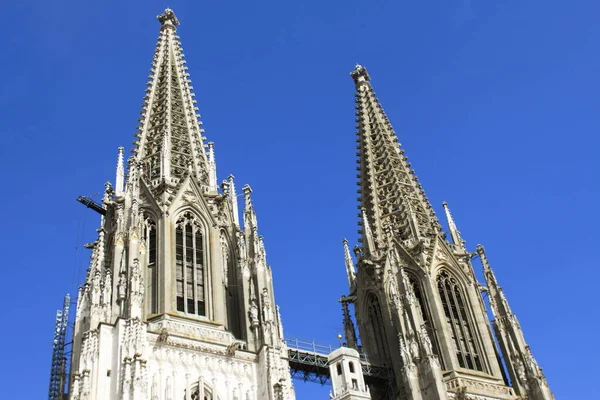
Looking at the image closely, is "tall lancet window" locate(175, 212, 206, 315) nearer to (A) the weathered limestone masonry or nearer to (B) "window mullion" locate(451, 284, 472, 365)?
(A) the weathered limestone masonry

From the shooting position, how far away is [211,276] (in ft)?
142

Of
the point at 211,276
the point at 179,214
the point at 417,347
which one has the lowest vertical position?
the point at 417,347

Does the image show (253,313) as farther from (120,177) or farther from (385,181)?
(385,181)

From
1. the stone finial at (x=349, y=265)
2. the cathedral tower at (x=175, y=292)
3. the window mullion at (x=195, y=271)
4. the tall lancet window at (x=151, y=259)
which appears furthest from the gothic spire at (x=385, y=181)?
the tall lancet window at (x=151, y=259)

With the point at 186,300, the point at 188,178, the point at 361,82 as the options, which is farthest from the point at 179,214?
the point at 361,82

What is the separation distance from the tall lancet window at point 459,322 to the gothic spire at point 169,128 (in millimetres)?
15443

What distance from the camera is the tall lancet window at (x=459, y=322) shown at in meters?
48.0

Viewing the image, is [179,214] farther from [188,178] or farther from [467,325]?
[467,325]

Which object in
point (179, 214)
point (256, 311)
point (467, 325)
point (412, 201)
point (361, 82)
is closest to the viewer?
point (256, 311)

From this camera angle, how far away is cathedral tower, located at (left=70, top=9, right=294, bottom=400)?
122 ft

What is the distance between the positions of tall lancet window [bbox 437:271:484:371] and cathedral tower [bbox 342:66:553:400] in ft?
0.20

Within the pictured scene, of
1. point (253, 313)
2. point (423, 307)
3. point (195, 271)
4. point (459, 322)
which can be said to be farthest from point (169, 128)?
point (459, 322)

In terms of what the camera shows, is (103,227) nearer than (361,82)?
Yes

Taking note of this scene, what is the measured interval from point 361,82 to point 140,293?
35601 millimetres
